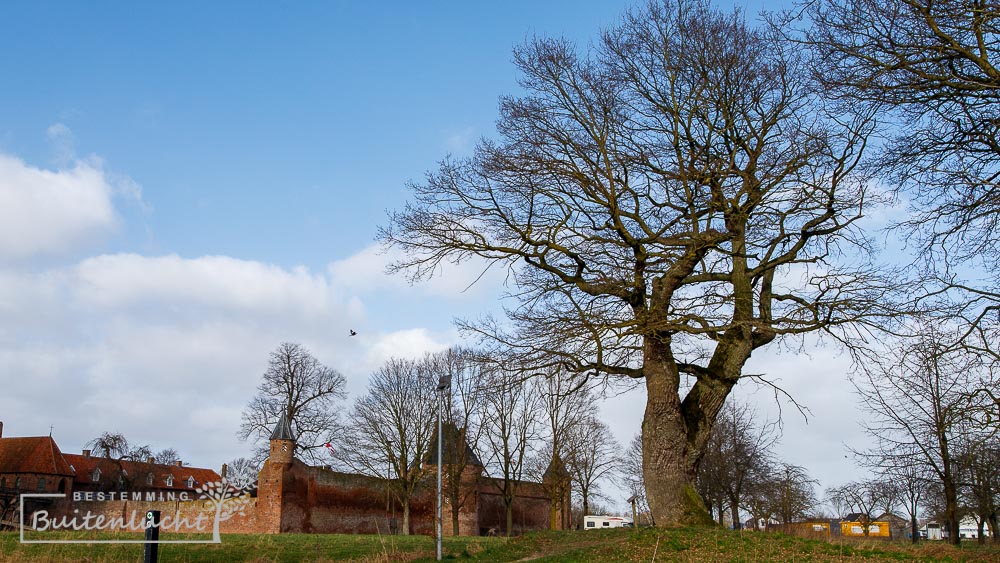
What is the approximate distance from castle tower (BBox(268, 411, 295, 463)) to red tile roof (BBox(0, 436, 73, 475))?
24.9 m

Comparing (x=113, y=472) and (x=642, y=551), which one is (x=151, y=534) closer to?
(x=642, y=551)

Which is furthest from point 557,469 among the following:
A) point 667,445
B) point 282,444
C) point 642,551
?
point 642,551

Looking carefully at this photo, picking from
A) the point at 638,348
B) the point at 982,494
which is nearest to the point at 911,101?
the point at 638,348

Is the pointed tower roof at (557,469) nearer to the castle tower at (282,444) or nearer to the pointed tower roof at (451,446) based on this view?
the pointed tower roof at (451,446)

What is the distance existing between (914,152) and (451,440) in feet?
106

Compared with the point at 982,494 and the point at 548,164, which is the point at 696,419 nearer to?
the point at 548,164

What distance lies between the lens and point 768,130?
14594 mm

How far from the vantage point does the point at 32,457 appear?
53.7m

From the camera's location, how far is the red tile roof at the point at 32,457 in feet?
175

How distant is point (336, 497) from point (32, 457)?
88.1 feet

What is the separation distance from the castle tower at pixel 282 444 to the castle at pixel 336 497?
49 millimetres

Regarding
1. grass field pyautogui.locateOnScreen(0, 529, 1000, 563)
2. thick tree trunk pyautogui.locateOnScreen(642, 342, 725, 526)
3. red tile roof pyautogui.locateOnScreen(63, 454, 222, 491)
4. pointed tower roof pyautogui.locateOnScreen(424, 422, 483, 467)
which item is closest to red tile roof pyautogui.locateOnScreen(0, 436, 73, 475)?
red tile roof pyautogui.locateOnScreen(63, 454, 222, 491)

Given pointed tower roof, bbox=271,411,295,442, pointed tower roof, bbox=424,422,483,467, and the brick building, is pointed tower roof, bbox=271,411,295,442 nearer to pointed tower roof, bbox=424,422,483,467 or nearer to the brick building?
pointed tower roof, bbox=424,422,483,467

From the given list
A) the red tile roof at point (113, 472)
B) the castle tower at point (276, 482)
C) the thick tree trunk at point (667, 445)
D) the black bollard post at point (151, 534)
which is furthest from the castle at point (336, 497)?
the black bollard post at point (151, 534)
